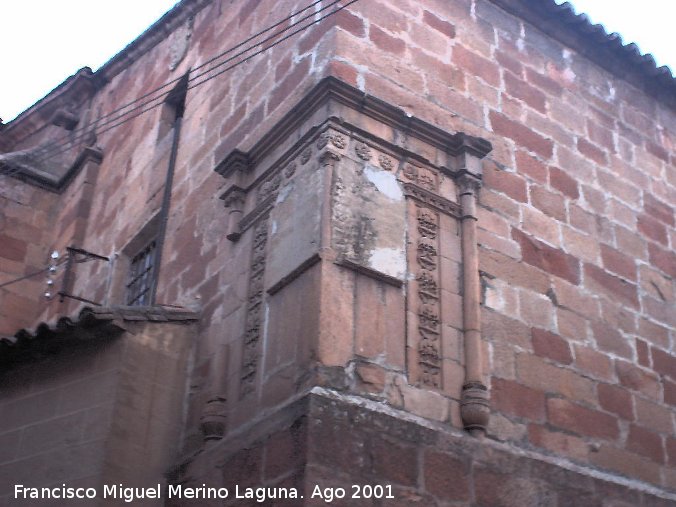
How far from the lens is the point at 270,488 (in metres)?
4.59

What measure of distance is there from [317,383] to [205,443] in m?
1.08

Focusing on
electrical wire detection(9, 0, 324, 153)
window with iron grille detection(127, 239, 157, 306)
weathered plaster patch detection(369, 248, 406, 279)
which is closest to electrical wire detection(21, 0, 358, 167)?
electrical wire detection(9, 0, 324, 153)

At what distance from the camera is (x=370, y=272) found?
512 centimetres

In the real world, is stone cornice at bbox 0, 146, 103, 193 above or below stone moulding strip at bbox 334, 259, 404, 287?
above

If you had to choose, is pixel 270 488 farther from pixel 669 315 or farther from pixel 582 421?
pixel 669 315

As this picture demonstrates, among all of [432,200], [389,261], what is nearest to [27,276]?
[432,200]

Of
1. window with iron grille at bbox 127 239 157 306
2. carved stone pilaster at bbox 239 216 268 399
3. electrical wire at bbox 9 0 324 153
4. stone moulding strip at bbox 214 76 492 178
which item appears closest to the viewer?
carved stone pilaster at bbox 239 216 268 399

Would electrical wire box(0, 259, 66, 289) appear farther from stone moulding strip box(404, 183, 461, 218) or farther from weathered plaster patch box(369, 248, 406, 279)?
weathered plaster patch box(369, 248, 406, 279)

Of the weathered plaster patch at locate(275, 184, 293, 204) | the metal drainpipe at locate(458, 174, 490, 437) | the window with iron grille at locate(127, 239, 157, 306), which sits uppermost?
the window with iron grille at locate(127, 239, 157, 306)

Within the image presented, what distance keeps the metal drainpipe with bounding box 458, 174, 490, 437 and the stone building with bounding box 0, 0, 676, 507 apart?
13 millimetres

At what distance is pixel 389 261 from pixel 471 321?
2.01 feet

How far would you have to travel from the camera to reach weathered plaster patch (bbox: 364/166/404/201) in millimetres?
5484

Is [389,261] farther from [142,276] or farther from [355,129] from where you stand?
[142,276]

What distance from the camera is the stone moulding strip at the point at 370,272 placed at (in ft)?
16.5
